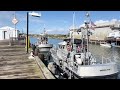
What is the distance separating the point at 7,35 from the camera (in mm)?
11938

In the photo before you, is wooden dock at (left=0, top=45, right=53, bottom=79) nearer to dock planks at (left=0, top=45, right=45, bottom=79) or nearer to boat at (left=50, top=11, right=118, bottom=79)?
dock planks at (left=0, top=45, right=45, bottom=79)

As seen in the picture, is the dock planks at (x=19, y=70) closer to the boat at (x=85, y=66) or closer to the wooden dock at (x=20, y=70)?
the wooden dock at (x=20, y=70)

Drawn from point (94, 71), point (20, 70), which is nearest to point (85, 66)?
point (94, 71)

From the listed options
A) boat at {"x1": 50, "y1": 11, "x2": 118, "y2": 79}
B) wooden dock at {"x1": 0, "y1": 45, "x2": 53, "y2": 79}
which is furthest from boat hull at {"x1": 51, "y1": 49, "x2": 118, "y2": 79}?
wooden dock at {"x1": 0, "y1": 45, "x2": 53, "y2": 79}

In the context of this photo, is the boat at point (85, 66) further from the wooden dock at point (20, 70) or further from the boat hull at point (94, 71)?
the wooden dock at point (20, 70)

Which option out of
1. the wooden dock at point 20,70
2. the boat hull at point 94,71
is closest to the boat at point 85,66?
the boat hull at point 94,71

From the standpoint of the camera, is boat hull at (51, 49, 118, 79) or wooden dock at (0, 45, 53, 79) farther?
boat hull at (51, 49, 118, 79)

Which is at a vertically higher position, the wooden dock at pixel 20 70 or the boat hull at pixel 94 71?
the wooden dock at pixel 20 70

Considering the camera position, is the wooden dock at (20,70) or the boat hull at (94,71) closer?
the wooden dock at (20,70)

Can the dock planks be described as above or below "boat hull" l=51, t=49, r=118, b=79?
above
